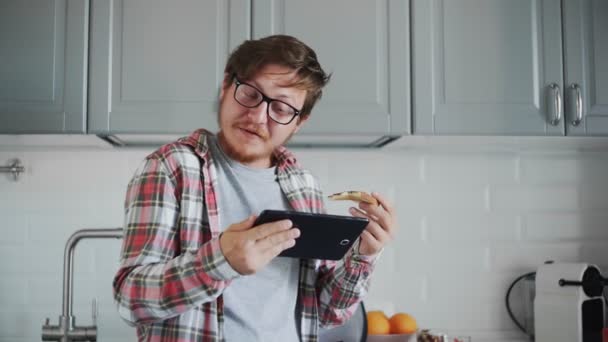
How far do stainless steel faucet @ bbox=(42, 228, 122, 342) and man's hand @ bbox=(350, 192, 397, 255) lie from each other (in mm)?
934

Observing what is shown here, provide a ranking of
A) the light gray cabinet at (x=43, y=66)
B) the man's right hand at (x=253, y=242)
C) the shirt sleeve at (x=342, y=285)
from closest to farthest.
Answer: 1. the man's right hand at (x=253, y=242)
2. the shirt sleeve at (x=342, y=285)
3. the light gray cabinet at (x=43, y=66)

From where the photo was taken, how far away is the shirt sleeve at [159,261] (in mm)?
1188

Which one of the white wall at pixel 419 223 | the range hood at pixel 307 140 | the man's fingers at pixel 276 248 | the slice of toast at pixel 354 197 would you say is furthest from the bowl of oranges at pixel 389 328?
the man's fingers at pixel 276 248

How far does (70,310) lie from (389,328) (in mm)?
968

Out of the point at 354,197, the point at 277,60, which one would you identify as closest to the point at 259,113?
the point at 277,60

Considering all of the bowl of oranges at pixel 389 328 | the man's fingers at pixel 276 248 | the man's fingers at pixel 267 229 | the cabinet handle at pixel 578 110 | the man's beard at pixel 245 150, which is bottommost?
the bowl of oranges at pixel 389 328

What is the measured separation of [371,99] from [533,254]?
33.5 inches

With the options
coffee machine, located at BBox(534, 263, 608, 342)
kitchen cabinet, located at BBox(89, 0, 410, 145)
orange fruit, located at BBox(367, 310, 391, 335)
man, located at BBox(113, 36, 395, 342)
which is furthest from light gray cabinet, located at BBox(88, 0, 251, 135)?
coffee machine, located at BBox(534, 263, 608, 342)

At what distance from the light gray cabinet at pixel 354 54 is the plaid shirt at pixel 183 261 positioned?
49 cm

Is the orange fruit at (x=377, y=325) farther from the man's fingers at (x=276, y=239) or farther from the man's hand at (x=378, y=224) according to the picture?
the man's fingers at (x=276, y=239)

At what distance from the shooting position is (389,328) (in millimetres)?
2027

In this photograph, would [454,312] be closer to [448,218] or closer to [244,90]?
[448,218]

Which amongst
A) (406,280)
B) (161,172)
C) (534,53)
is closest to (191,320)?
(161,172)

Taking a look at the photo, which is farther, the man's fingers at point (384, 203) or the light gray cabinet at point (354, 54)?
the light gray cabinet at point (354, 54)
